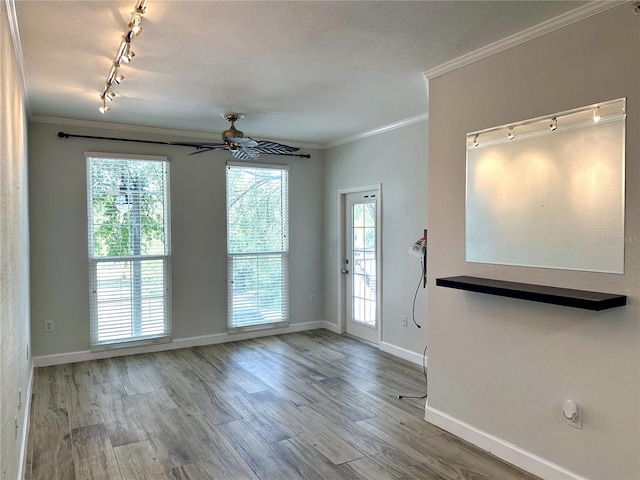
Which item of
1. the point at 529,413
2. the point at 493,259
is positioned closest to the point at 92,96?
the point at 493,259

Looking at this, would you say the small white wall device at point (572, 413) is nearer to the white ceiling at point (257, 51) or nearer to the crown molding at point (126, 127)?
the white ceiling at point (257, 51)

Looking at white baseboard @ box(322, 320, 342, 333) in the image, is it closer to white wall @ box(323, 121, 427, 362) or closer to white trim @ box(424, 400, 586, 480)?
white wall @ box(323, 121, 427, 362)

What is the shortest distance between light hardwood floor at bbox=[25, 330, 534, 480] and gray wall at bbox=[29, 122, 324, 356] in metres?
0.62

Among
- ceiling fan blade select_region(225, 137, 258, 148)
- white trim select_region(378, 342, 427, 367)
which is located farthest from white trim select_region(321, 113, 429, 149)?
white trim select_region(378, 342, 427, 367)

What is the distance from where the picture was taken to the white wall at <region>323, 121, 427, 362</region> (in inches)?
191

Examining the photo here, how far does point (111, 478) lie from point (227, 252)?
11.1 ft

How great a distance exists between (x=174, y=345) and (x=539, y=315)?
4290 mm

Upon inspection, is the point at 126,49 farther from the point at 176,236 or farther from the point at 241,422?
the point at 176,236

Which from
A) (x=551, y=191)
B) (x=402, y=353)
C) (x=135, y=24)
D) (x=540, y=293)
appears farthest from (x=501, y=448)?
(x=135, y=24)

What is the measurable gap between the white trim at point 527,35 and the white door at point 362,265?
241 cm

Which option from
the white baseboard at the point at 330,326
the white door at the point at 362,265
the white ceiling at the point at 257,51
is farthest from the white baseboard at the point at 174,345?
the white ceiling at the point at 257,51

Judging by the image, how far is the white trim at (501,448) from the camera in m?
2.59

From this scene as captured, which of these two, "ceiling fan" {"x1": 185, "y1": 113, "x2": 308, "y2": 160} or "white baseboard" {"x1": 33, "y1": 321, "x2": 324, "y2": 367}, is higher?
"ceiling fan" {"x1": 185, "y1": 113, "x2": 308, "y2": 160}

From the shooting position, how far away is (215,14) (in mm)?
2422
